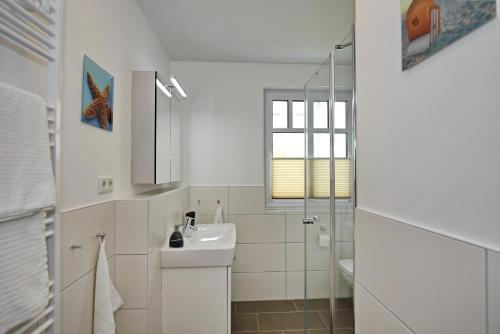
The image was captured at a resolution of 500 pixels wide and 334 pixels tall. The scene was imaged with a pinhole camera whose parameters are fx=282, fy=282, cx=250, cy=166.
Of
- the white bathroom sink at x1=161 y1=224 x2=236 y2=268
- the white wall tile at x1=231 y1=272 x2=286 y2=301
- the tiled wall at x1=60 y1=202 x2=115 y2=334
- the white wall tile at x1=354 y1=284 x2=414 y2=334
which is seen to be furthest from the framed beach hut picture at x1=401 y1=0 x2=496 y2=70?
the white wall tile at x1=231 y1=272 x2=286 y2=301

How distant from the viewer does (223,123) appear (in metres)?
3.04

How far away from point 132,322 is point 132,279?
25cm

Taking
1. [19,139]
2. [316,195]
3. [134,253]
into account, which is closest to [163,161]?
[134,253]

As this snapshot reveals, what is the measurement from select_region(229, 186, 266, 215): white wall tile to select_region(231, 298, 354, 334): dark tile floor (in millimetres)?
950

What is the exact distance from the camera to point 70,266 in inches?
45.8

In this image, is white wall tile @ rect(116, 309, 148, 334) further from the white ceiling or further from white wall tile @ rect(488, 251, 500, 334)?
the white ceiling

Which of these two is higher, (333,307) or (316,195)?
(316,195)

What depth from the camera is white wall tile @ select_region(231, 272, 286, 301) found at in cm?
297

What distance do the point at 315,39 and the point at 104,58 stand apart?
179 centimetres

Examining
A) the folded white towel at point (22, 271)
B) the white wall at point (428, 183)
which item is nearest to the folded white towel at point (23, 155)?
the folded white towel at point (22, 271)

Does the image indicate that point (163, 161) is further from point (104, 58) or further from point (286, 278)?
point (286, 278)

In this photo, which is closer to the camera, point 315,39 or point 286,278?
point 315,39

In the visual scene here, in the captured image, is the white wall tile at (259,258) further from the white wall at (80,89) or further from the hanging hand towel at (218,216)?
the white wall at (80,89)

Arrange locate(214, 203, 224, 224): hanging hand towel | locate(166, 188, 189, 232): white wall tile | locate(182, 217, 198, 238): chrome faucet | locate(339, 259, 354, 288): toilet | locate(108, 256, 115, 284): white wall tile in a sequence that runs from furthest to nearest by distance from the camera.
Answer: locate(214, 203, 224, 224): hanging hand towel → locate(182, 217, 198, 238): chrome faucet → locate(166, 188, 189, 232): white wall tile → locate(108, 256, 115, 284): white wall tile → locate(339, 259, 354, 288): toilet
